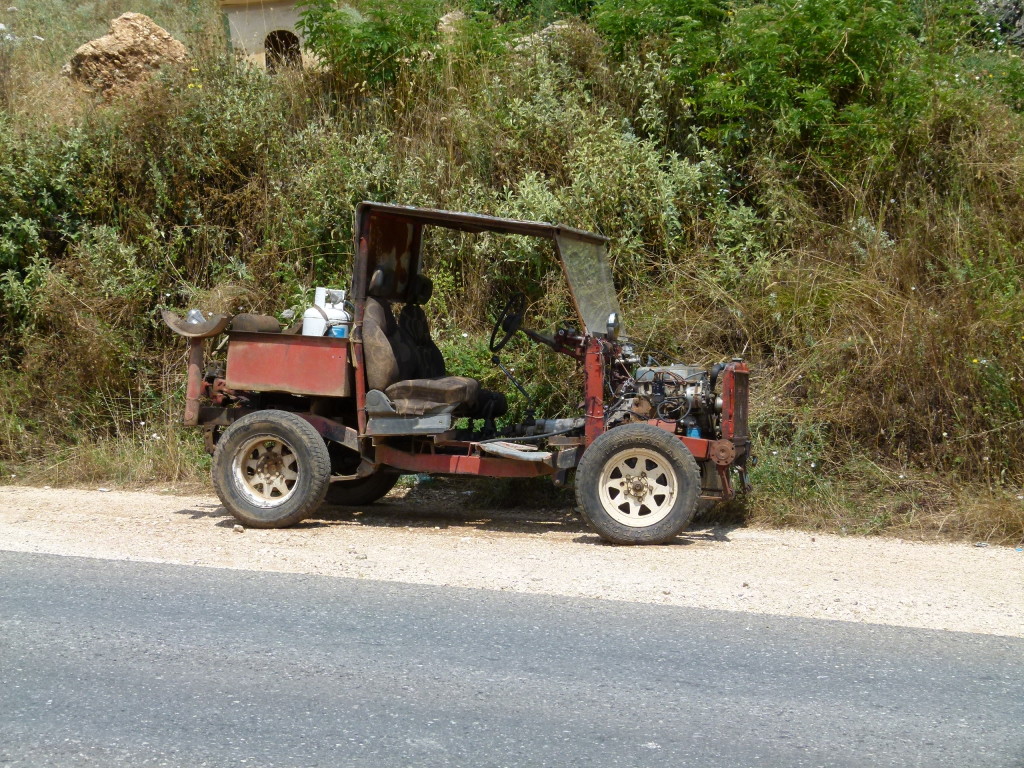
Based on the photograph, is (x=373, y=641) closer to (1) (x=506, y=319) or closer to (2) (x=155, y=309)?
(1) (x=506, y=319)

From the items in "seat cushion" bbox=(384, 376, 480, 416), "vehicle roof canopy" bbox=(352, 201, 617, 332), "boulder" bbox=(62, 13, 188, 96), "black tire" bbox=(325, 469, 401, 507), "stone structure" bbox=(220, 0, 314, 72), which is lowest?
"black tire" bbox=(325, 469, 401, 507)

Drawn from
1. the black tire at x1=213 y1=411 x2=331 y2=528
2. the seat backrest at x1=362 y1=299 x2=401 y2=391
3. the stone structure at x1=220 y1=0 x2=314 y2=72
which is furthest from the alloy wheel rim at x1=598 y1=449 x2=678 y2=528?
the stone structure at x1=220 y1=0 x2=314 y2=72

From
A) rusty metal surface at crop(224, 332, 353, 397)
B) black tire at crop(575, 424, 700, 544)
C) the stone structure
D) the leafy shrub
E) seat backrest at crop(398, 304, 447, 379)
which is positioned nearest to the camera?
black tire at crop(575, 424, 700, 544)

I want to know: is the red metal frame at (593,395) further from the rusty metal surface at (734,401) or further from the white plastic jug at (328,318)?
the white plastic jug at (328,318)

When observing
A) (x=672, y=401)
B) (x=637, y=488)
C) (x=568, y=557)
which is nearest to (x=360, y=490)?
(x=568, y=557)

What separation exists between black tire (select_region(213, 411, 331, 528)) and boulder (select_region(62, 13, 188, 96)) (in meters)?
9.14

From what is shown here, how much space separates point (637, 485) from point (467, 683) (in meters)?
3.16

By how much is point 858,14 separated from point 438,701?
9512 mm

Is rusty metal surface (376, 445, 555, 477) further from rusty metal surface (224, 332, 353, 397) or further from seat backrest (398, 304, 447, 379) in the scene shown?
seat backrest (398, 304, 447, 379)

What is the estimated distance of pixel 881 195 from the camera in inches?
452

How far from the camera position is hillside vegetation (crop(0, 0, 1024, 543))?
936 cm

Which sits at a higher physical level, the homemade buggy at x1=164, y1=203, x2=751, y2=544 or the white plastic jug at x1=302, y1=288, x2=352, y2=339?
the white plastic jug at x1=302, y1=288, x2=352, y2=339

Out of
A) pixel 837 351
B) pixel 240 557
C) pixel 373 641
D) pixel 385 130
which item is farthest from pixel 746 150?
pixel 373 641

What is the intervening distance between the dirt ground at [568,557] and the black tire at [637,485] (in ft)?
0.58
